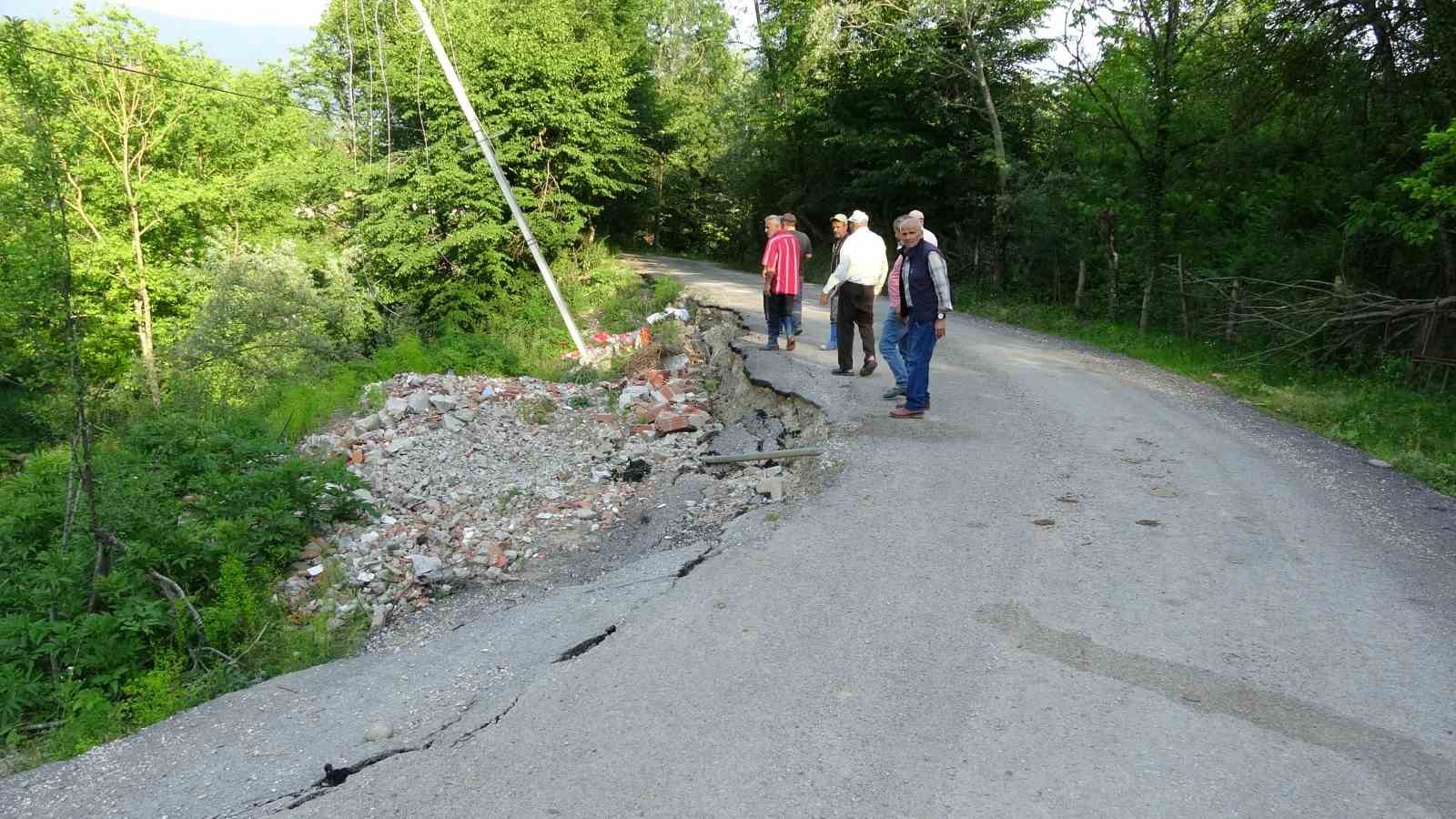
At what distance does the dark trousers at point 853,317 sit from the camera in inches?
365

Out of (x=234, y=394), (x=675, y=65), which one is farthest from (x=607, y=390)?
(x=675, y=65)

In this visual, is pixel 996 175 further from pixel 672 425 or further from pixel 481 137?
pixel 672 425

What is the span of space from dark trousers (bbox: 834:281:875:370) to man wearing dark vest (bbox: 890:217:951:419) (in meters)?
1.22

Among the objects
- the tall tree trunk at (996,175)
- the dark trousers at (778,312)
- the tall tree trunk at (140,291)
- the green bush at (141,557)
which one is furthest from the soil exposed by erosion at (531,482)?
the tall tree trunk at (140,291)

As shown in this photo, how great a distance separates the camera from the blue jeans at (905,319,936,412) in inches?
310

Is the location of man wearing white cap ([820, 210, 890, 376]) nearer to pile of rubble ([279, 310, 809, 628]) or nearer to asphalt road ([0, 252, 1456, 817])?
pile of rubble ([279, 310, 809, 628])

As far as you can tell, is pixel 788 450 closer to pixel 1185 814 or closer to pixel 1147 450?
pixel 1147 450

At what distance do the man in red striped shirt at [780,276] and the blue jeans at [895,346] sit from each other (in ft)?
7.37

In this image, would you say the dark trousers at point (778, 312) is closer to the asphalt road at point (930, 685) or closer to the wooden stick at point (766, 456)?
the wooden stick at point (766, 456)

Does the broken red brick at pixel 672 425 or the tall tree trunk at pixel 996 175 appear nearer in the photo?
the broken red brick at pixel 672 425

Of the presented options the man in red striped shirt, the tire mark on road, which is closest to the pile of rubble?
the man in red striped shirt

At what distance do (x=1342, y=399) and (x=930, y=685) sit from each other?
829 cm

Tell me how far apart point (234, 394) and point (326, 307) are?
4503 mm

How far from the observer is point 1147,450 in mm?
7422
